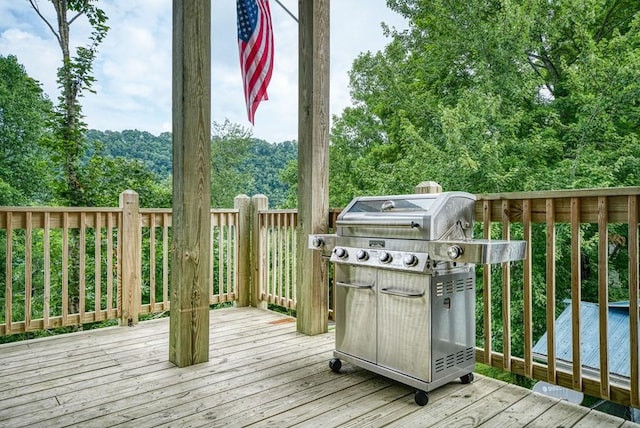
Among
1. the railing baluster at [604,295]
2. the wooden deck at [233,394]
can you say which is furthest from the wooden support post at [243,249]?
the railing baluster at [604,295]

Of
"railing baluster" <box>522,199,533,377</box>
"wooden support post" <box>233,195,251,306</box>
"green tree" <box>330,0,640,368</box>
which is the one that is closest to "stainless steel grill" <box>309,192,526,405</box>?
"railing baluster" <box>522,199,533,377</box>

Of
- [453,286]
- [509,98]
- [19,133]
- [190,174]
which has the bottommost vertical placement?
[453,286]


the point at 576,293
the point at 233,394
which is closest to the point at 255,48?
the point at 233,394

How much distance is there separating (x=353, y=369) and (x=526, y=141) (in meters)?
8.57

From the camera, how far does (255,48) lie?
10.9 feet

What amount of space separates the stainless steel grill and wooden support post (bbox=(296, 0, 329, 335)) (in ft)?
2.63

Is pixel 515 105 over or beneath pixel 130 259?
over

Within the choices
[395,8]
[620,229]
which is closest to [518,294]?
[620,229]

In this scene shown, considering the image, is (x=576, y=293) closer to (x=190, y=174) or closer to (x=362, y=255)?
(x=362, y=255)

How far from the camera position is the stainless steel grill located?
85.2 inches

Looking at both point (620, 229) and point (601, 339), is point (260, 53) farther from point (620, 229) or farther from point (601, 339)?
point (620, 229)

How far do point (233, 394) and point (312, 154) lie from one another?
1.98m

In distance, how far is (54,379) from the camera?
253cm

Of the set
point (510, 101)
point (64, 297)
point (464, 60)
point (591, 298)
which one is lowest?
point (591, 298)
